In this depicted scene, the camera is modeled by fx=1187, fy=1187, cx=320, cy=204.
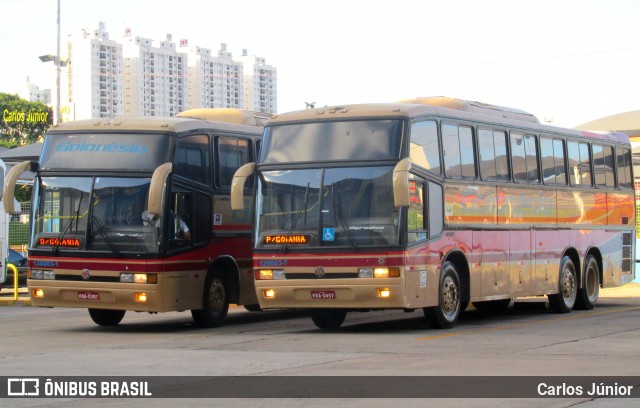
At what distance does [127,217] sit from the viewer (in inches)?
728

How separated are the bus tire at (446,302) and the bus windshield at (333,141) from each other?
233 centimetres

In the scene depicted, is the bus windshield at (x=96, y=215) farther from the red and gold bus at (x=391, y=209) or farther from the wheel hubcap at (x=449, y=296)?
the wheel hubcap at (x=449, y=296)

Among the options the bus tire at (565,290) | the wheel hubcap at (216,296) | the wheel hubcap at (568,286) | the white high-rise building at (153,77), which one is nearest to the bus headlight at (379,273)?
the wheel hubcap at (216,296)

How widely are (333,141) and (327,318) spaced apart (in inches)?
129

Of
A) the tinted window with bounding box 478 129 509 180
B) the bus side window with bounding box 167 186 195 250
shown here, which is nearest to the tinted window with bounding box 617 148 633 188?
the tinted window with bounding box 478 129 509 180

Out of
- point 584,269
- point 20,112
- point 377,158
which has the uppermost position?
point 20,112

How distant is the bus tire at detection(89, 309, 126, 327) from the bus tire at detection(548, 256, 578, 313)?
27.8 ft

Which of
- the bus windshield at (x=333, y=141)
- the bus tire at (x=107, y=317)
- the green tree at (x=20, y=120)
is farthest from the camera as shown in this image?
the green tree at (x=20, y=120)

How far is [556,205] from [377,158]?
6546mm

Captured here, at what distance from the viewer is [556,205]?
75.2 feet

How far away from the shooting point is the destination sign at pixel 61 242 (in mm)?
18719

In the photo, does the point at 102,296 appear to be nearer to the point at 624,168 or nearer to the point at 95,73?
the point at 624,168
